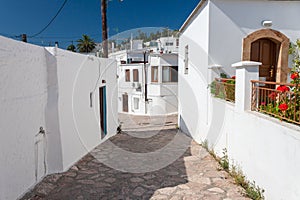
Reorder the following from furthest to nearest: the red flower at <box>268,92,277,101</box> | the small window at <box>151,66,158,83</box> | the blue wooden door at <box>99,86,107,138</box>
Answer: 1. the small window at <box>151,66,158,83</box>
2. the blue wooden door at <box>99,86,107,138</box>
3. the red flower at <box>268,92,277,101</box>

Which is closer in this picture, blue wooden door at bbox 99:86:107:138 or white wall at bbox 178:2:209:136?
white wall at bbox 178:2:209:136

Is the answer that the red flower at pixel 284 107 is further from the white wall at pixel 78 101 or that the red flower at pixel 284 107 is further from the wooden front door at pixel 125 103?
the wooden front door at pixel 125 103

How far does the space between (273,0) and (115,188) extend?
8.11 m

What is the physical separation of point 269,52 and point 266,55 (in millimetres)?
145

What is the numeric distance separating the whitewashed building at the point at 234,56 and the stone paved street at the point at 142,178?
0.73m

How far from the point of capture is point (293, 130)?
3330mm

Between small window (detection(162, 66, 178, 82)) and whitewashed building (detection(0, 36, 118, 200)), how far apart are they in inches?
604

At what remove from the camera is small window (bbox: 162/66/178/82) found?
23.0 m

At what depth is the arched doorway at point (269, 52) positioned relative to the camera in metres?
8.11

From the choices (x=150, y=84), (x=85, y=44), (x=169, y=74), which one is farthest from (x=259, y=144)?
(x=85, y=44)

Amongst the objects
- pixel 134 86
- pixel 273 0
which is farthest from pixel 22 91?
pixel 134 86

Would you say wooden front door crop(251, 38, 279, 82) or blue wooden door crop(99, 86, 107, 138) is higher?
wooden front door crop(251, 38, 279, 82)

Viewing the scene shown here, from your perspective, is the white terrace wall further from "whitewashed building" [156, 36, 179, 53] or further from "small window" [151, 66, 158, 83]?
"whitewashed building" [156, 36, 179, 53]

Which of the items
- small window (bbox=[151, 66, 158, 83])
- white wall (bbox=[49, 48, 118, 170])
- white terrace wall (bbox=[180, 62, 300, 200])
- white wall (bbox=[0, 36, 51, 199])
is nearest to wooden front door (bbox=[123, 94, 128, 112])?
small window (bbox=[151, 66, 158, 83])
